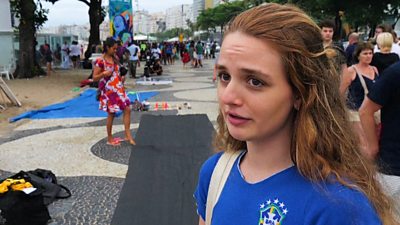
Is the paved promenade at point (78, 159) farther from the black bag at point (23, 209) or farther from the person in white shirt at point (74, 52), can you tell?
the person in white shirt at point (74, 52)

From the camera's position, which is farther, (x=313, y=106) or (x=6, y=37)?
(x=6, y=37)

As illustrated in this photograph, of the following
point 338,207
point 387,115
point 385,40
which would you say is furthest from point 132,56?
point 338,207

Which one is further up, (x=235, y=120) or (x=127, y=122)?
(x=235, y=120)

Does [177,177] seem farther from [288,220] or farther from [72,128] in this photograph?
[72,128]

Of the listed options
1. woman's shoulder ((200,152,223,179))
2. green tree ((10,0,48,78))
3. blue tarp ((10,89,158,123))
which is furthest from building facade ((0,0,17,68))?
woman's shoulder ((200,152,223,179))

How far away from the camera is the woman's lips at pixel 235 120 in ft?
3.57

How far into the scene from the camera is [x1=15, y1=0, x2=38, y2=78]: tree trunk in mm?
17219

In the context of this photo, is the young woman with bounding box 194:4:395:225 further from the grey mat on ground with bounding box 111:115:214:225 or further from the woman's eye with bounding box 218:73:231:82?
the grey mat on ground with bounding box 111:115:214:225

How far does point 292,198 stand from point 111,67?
520cm

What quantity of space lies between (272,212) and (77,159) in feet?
16.5

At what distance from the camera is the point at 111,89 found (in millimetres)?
5980

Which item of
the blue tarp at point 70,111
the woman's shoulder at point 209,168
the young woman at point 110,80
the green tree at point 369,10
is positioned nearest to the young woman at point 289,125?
the woman's shoulder at point 209,168

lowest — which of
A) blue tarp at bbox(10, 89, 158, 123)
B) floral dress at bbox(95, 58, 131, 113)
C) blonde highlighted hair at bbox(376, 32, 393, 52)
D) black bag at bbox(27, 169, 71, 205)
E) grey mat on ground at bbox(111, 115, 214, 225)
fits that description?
blue tarp at bbox(10, 89, 158, 123)

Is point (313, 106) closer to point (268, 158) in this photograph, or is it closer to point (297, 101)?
point (297, 101)
